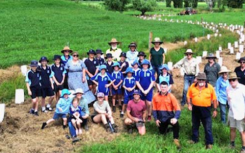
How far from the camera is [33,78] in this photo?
8602 mm

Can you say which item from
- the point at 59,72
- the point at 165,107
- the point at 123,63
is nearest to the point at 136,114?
the point at 165,107

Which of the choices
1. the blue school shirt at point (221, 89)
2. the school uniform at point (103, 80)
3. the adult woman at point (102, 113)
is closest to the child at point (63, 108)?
the adult woman at point (102, 113)

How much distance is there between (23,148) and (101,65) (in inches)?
130

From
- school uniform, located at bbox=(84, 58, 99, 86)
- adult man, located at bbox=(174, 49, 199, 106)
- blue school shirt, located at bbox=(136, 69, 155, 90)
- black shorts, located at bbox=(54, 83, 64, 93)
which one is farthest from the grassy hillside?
adult man, located at bbox=(174, 49, 199, 106)

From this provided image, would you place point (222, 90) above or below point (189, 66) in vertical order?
below

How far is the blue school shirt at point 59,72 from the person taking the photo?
899 cm

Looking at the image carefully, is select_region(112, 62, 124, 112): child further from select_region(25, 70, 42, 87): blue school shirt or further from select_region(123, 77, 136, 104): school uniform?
select_region(25, 70, 42, 87): blue school shirt

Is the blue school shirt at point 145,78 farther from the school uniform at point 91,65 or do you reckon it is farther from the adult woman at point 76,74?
the adult woman at point 76,74

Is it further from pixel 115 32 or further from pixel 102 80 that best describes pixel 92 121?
pixel 115 32

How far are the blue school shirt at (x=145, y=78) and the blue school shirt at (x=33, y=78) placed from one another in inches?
110

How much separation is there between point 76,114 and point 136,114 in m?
1.49

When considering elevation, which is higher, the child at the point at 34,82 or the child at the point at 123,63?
the child at the point at 123,63

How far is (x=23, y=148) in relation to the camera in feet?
21.9

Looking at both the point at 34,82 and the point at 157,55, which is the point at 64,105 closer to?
the point at 34,82
